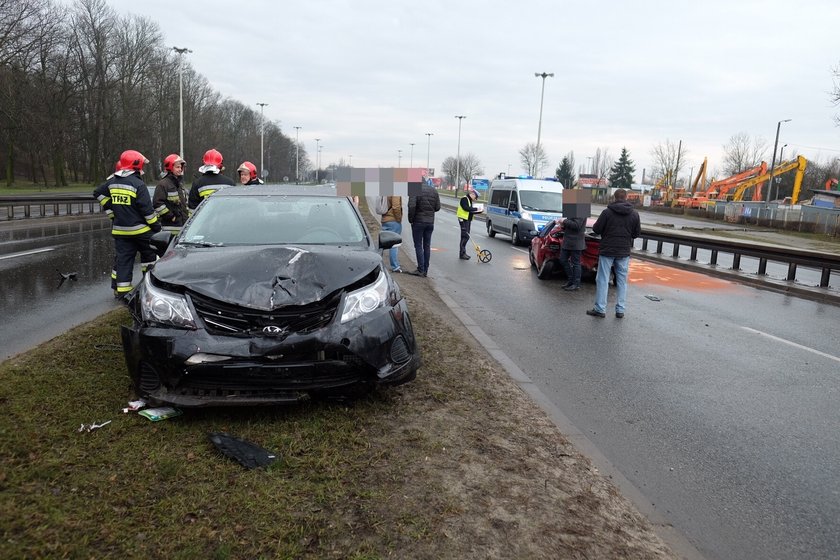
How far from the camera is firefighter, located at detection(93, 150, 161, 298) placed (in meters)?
7.23

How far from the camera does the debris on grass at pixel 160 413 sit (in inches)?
147

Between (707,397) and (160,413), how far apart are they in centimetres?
465

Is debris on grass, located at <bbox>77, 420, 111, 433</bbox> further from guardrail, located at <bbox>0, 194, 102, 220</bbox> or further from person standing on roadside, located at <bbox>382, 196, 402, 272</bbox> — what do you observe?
guardrail, located at <bbox>0, 194, 102, 220</bbox>

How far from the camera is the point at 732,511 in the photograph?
11.2ft

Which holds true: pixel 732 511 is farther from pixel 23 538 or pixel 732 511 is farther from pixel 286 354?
pixel 23 538

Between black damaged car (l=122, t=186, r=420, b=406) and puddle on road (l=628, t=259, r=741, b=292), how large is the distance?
1016cm

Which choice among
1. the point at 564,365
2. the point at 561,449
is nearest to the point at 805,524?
the point at 561,449

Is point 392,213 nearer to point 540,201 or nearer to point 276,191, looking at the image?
point 276,191

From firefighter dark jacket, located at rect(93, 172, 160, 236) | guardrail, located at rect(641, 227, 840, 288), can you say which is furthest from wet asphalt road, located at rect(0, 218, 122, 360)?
guardrail, located at rect(641, 227, 840, 288)

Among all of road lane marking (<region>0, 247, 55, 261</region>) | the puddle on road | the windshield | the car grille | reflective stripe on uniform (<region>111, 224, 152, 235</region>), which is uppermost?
the windshield

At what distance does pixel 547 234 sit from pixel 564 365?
278 inches

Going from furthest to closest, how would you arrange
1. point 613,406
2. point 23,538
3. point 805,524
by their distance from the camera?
point 613,406, point 805,524, point 23,538

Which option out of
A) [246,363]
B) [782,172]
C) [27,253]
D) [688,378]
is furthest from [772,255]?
[782,172]

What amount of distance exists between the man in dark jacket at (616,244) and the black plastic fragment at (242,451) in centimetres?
665
